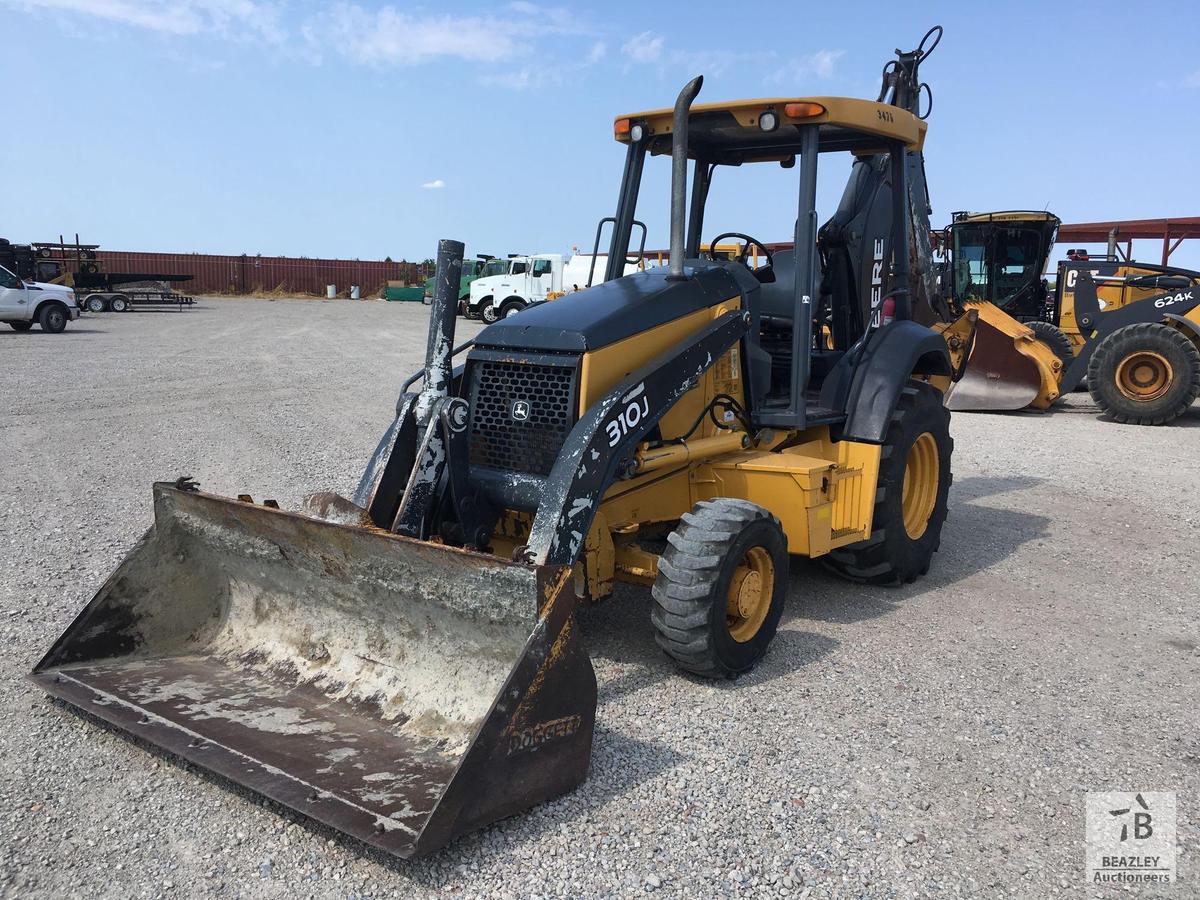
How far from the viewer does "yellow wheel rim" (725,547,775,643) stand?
4.30 meters

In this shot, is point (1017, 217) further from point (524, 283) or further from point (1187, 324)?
point (524, 283)

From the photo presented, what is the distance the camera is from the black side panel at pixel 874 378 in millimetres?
5336

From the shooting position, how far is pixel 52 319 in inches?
901

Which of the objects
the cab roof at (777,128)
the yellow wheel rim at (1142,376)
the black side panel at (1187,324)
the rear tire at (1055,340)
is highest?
the cab roof at (777,128)

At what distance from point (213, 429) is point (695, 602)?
25.7 ft

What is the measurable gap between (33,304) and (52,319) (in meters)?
0.50

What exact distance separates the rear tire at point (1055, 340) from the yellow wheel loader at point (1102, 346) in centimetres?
1

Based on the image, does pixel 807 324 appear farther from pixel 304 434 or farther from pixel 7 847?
pixel 304 434

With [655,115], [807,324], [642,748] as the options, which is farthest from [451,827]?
[655,115]

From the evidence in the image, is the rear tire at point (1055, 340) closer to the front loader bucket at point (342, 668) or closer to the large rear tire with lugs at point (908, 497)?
the large rear tire with lugs at point (908, 497)

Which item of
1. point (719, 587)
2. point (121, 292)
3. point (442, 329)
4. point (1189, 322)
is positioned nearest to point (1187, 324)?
point (1189, 322)

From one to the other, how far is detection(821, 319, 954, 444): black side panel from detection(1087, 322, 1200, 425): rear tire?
27.9 feet

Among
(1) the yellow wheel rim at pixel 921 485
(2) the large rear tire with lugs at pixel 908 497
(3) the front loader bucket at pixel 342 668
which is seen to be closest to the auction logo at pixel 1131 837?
(3) the front loader bucket at pixel 342 668

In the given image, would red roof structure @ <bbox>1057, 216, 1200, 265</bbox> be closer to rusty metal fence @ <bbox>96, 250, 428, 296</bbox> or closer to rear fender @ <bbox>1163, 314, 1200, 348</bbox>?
rear fender @ <bbox>1163, 314, 1200, 348</bbox>
